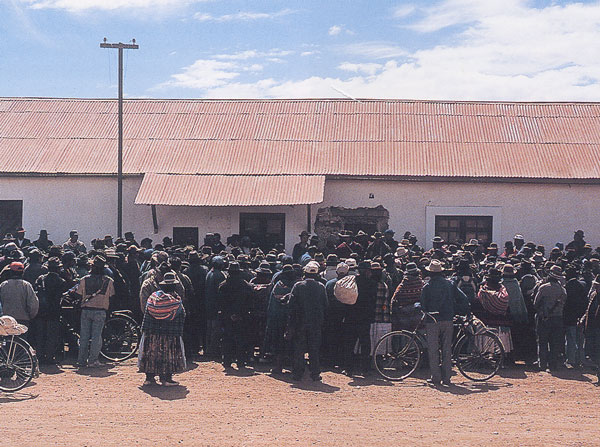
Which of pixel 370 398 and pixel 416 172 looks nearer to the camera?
pixel 370 398

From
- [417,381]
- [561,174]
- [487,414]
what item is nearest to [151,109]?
[561,174]

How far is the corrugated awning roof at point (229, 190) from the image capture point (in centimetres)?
1981

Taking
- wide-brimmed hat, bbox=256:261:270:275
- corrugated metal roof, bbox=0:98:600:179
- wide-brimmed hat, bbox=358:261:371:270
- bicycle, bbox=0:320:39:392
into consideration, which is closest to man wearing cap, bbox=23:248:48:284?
bicycle, bbox=0:320:39:392

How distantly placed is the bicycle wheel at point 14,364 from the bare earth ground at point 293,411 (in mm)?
175

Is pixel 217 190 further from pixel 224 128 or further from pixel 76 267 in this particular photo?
pixel 76 267

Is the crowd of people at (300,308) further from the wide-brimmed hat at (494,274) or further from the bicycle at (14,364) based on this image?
the bicycle at (14,364)

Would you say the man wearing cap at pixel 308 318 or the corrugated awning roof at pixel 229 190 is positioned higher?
the corrugated awning roof at pixel 229 190

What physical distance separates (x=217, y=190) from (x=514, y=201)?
8.33 meters

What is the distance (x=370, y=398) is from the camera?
9.54 m

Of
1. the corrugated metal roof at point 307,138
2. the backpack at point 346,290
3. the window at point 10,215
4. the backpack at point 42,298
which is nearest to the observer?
the backpack at point 346,290

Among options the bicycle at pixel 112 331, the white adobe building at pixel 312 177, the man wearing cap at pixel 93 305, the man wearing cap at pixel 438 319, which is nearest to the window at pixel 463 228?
the white adobe building at pixel 312 177

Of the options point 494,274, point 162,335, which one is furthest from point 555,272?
point 162,335

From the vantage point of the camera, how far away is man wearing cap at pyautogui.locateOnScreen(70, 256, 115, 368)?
10852 millimetres

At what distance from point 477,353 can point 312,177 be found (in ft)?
35.2
